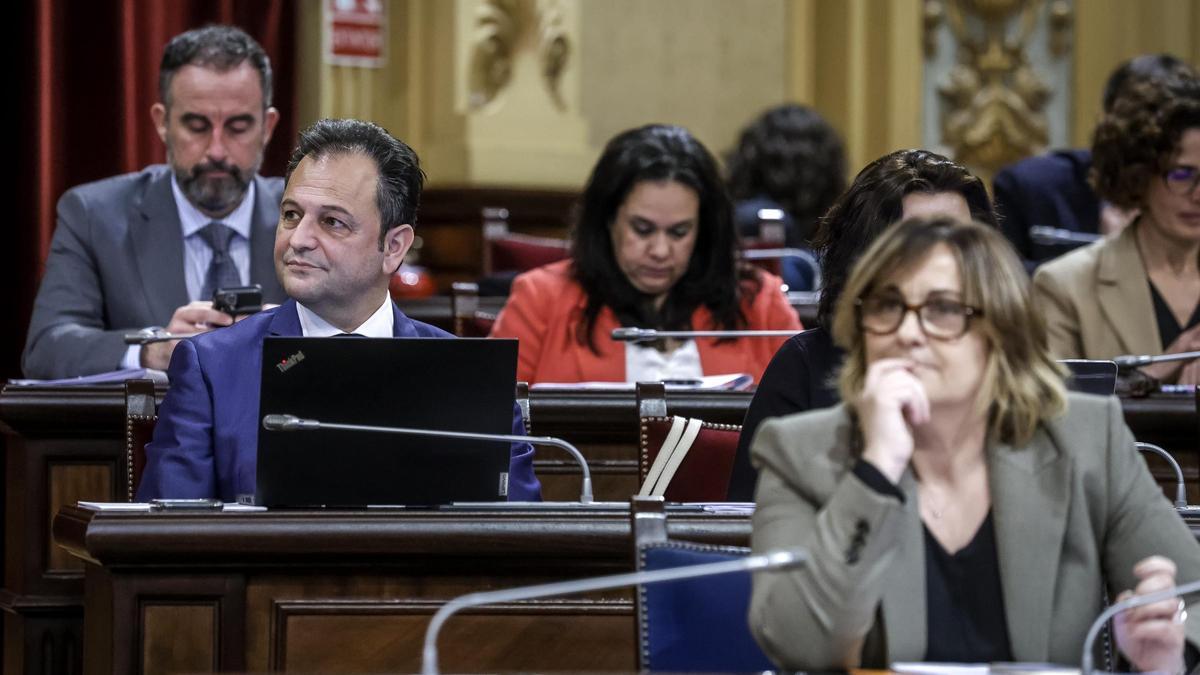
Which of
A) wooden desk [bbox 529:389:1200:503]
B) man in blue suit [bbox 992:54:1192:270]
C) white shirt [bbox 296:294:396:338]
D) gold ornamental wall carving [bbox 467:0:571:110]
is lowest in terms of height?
wooden desk [bbox 529:389:1200:503]

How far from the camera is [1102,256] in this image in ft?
15.2

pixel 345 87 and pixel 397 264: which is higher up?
pixel 345 87

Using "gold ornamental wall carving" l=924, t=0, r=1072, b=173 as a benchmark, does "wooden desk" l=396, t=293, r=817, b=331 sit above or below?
below

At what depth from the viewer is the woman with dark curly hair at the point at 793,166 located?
634 centimetres

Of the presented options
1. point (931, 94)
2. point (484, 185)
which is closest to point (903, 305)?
point (484, 185)

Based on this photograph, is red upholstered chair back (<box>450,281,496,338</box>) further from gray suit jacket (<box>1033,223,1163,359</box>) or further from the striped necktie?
gray suit jacket (<box>1033,223,1163,359</box>)

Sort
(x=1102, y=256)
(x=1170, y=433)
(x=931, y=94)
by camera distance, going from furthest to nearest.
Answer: (x=931, y=94), (x=1102, y=256), (x=1170, y=433)

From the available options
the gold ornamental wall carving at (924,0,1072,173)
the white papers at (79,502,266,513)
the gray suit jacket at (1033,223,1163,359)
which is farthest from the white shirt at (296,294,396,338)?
the gold ornamental wall carving at (924,0,1072,173)

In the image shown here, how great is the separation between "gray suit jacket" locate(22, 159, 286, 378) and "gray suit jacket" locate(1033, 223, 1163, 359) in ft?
6.30

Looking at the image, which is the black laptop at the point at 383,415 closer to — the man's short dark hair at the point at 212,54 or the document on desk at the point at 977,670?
the document on desk at the point at 977,670

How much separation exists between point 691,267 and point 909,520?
8.33ft

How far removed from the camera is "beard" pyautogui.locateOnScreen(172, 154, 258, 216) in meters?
4.48

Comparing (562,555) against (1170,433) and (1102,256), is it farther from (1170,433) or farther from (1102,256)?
(1102,256)

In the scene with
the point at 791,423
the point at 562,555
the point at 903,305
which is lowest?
the point at 562,555
